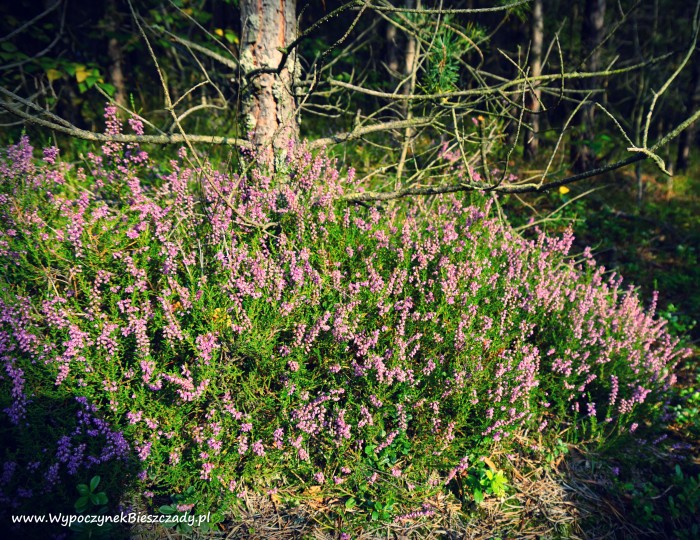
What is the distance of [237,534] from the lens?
2258 millimetres

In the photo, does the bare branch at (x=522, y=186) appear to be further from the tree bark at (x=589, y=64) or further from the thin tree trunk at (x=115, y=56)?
the thin tree trunk at (x=115, y=56)

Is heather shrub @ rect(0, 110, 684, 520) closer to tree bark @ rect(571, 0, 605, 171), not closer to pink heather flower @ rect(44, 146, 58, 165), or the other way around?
pink heather flower @ rect(44, 146, 58, 165)

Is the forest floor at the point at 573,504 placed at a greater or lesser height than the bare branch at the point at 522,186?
lesser

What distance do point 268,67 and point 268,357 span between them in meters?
1.97

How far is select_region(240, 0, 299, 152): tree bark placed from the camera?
3018 mm

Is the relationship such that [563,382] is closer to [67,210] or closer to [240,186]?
[240,186]

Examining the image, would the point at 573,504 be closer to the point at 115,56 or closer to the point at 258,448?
the point at 258,448

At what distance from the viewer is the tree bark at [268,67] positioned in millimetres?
3018

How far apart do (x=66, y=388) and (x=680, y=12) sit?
50.0 ft

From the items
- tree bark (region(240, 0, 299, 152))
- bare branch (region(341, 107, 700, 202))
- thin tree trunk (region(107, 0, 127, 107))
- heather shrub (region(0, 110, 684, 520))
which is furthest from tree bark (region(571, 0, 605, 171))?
thin tree trunk (region(107, 0, 127, 107))

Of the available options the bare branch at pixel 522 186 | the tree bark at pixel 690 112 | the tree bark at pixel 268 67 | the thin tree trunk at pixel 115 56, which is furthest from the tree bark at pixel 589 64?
the thin tree trunk at pixel 115 56

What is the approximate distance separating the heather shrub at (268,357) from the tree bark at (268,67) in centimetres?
21

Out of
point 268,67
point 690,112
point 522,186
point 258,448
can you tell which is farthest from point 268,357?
point 690,112

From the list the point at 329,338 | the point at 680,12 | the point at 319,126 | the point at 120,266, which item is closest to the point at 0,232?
the point at 120,266
